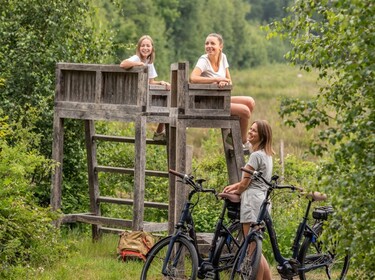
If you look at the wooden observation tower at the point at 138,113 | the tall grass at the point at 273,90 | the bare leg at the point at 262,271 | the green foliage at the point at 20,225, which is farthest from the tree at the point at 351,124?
the tall grass at the point at 273,90

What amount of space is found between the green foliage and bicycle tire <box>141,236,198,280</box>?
1.58 m

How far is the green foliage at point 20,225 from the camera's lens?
14.5 m

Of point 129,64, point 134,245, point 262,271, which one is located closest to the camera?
point 262,271

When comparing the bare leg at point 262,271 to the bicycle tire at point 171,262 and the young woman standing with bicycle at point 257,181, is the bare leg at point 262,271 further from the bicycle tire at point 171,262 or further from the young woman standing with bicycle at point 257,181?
the bicycle tire at point 171,262

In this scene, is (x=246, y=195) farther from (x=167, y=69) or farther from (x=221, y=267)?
(x=167, y=69)

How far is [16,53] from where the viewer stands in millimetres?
19703

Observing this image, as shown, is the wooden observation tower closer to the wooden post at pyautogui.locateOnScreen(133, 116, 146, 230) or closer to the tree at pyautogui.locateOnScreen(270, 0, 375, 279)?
the wooden post at pyautogui.locateOnScreen(133, 116, 146, 230)

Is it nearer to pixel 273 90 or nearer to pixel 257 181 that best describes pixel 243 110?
pixel 257 181

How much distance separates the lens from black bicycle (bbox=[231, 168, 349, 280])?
12.8 meters

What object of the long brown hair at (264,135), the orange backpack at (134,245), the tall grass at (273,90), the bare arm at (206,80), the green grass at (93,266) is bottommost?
the tall grass at (273,90)

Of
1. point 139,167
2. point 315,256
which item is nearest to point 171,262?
point 315,256

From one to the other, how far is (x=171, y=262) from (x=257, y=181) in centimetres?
159

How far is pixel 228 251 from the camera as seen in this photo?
14.0 m

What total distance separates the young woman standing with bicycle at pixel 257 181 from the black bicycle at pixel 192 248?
0.67ft
